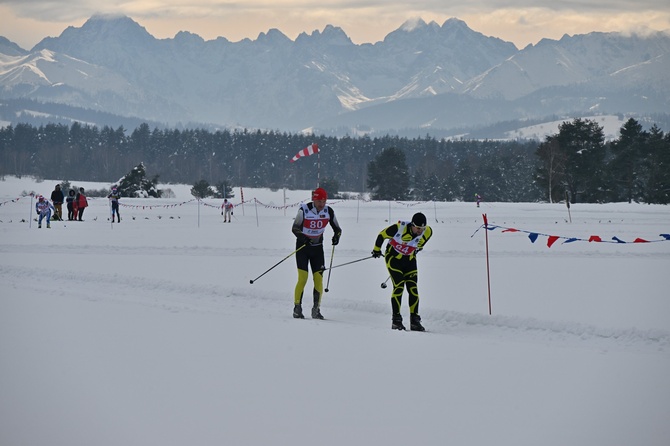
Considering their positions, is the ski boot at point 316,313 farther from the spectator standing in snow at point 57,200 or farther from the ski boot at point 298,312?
the spectator standing in snow at point 57,200

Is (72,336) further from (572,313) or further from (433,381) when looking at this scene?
(572,313)

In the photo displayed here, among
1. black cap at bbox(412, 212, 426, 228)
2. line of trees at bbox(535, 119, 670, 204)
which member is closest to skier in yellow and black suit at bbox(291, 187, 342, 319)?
black cap at bbox(412, 212, 426, 228)

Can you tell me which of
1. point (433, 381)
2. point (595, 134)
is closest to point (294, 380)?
point (433, 381)

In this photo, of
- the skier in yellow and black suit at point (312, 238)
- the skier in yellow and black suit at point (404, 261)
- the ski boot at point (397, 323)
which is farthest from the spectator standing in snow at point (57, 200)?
the ski boot at point (397, 323)

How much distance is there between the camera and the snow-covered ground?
653 cm

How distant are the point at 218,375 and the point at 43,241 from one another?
17975 mm

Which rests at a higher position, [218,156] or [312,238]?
[218,156]

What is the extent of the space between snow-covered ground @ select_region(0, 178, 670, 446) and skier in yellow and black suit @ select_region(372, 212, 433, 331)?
0.45 metres

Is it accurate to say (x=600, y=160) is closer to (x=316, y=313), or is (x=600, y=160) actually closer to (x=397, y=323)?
(x=316, y=313)

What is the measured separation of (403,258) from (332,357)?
2.76 meters

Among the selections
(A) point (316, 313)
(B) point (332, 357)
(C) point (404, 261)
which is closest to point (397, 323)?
(C) point (404, 261)

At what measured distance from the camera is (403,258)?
11211 millimetres

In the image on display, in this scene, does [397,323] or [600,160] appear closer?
[397,323]

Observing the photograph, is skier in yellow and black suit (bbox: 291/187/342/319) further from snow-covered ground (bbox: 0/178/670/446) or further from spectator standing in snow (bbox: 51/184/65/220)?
spectator standing in snow (bbox: 51/184/65/220)
